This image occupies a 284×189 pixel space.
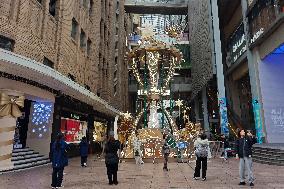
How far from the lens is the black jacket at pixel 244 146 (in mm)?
7477

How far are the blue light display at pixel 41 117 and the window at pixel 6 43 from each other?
13.5 ft

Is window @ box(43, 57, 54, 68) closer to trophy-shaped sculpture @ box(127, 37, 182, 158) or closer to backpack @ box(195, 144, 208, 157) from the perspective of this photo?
trophy-shaped sculpture @ box(127, 37, 182, 158)

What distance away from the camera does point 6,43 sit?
37.6 ft

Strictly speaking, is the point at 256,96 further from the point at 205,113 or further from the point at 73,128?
the point at 73,128

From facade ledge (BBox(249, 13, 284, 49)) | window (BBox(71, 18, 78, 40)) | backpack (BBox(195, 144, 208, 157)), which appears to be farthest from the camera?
window (BBox(71, 18, 78, 40))

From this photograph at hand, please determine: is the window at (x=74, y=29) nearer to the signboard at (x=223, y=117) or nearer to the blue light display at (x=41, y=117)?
the blue light display at (x=41, y=117)

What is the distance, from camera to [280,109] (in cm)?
1972

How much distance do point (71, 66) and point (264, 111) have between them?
15.0 metres

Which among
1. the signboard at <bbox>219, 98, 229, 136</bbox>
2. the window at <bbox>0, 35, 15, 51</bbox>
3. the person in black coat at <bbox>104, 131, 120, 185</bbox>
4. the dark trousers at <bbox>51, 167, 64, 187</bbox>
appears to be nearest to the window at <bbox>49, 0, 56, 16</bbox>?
the window at <bbox>0, 35, 15, 51</bbox>

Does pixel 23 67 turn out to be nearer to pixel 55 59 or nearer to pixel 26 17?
pixel 26 17

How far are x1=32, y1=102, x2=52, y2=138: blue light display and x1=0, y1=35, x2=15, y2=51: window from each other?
4.12 m

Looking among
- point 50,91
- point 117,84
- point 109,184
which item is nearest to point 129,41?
point 117,84

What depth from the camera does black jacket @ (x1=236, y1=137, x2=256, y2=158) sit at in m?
7.48

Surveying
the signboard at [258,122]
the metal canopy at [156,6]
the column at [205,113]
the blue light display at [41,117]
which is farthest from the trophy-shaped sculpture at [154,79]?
the metal canopy at [156,6]
